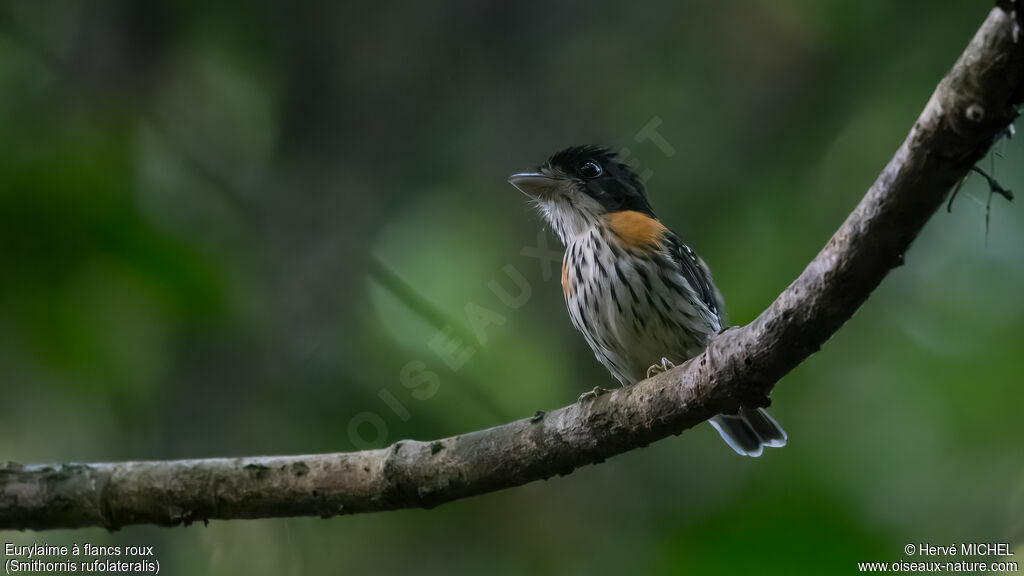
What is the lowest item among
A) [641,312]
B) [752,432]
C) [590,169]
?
[752,432]

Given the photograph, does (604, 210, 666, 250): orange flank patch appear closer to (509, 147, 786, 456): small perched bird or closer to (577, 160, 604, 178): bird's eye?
(509, 147, 786, 456): small perched bird

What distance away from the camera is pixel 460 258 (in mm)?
3977

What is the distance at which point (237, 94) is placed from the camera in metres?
4.80

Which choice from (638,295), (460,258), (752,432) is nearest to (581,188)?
(460,258)

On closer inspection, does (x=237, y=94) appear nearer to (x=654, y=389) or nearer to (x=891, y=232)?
(x=654, y=389)

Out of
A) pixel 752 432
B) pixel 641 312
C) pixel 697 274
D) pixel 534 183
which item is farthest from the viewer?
pixel 534 183

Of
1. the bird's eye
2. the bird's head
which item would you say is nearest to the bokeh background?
the bird's head

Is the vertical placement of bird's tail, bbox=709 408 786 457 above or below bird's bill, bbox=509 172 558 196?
below

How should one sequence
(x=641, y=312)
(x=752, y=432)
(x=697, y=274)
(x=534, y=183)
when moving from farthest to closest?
(x=534, y=183), (x=697, y=274), (x=752, y=432), (x=641, y=312)

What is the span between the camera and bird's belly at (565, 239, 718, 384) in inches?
134

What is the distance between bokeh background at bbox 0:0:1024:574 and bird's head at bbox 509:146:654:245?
38cm

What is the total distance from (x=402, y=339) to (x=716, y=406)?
5.65 feet

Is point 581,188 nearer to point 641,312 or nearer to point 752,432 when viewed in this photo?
point 641,312

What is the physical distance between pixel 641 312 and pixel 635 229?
14.5 inches
